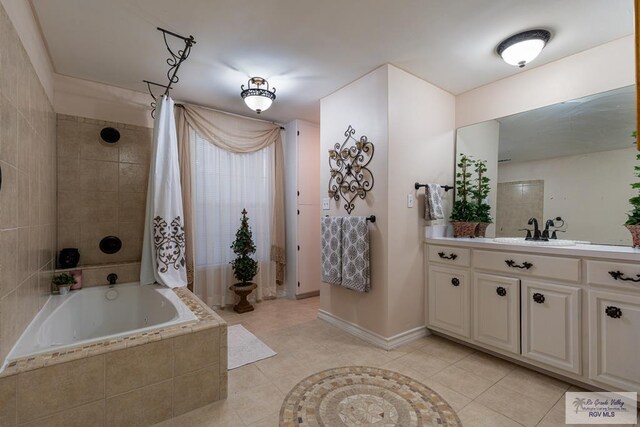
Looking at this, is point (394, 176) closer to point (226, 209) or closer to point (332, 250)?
point (332, 250)

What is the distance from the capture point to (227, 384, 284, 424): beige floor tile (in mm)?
1519

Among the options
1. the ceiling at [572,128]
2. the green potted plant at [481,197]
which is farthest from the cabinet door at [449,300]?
the ceiling at [572,128]

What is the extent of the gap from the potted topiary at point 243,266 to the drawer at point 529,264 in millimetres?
2307

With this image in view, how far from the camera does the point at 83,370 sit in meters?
1.29

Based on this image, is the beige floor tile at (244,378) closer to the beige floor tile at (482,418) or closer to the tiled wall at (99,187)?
the beige floor tile at (482,418)

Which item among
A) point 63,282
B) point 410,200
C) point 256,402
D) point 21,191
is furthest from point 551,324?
point 63,282

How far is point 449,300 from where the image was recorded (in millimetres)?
2354

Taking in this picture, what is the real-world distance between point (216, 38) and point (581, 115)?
2745 millimetres

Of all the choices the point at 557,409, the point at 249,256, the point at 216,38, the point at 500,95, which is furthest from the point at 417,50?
the point at 249,256

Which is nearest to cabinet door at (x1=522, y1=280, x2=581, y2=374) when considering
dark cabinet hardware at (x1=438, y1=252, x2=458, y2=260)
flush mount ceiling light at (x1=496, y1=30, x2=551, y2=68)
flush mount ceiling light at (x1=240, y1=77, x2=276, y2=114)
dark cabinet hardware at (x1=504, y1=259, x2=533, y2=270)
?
dark cabinet hardware at (x1=504, y1=259, x2=533, y2=270)

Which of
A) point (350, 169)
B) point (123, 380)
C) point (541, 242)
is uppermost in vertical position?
point (350, 169)

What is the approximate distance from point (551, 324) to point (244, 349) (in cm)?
222

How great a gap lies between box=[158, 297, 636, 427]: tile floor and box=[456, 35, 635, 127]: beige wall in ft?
6.82

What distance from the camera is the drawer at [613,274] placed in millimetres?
1514
